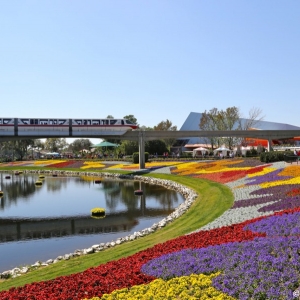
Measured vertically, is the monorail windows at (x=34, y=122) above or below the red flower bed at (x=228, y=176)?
above

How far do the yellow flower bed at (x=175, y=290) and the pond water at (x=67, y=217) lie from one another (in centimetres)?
869

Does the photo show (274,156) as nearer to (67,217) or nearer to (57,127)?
(57,127)

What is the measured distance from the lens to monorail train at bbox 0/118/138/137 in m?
52.1

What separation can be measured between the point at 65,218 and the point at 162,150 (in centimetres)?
6579

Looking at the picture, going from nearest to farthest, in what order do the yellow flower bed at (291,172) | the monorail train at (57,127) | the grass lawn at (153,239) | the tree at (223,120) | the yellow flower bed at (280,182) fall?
the grass lawn at (153,239) < the yellow flower bed at (280,182) < the yellow flower bed at (291,172) < the monorail train at (57,127) < the tree at (223,120)

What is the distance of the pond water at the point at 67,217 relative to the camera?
1875 cm

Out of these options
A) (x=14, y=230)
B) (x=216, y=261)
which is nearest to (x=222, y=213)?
(x=216, y=261)

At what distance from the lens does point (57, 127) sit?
52625 millimetres

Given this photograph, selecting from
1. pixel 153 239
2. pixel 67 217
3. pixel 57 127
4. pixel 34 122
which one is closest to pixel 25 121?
pixel 34 122

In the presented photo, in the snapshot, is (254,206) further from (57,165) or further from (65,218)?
(57,165)

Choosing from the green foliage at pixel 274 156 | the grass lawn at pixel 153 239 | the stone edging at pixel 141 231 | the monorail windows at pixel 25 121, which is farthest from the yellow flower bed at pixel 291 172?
the monorail windows at pixel 25 121

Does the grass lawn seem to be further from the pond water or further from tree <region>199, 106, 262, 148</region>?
tree <region>199, 106, 262, 148</region>

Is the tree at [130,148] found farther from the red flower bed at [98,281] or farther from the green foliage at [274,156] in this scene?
the red flower bed at [98,281]

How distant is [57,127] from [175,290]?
152 feet
